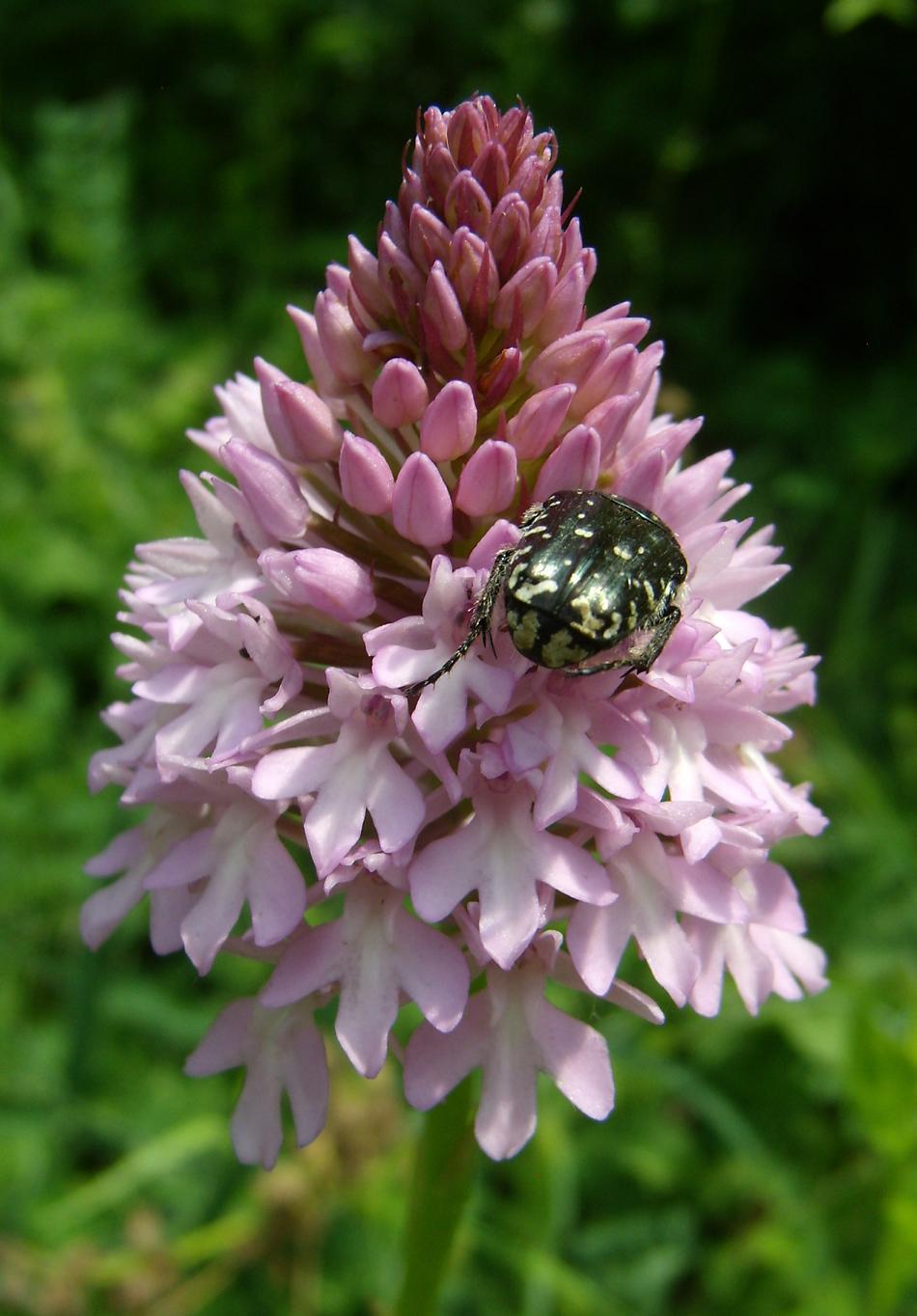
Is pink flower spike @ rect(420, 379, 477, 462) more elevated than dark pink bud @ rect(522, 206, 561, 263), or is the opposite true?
dark pink bud @ rect(522, 206, 561, 263)

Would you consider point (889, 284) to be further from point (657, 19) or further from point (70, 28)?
point (70, 28)

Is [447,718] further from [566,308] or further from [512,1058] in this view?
[566,308]

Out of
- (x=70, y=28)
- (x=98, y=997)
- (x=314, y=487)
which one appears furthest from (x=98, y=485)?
(x=70, y=28)

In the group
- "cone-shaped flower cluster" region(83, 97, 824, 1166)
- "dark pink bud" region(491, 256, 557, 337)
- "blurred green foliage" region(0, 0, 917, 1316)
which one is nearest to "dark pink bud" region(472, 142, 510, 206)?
"cone-shaped flower cluster" region(83, 97, 824, 1166)

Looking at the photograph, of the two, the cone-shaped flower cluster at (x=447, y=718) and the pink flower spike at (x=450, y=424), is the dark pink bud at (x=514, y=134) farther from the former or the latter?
the pink flower spike at (x=450, y=424)

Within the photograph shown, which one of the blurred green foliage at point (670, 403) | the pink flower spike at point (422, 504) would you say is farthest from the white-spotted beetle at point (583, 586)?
the blurred green foliage at point (670, 403)

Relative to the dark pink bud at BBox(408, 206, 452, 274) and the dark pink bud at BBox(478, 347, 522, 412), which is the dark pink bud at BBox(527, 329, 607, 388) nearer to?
the dark pink bud at BBox(478, 347, 522, 412)

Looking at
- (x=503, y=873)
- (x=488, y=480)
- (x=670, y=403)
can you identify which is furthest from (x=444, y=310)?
(x=670, y=403)
